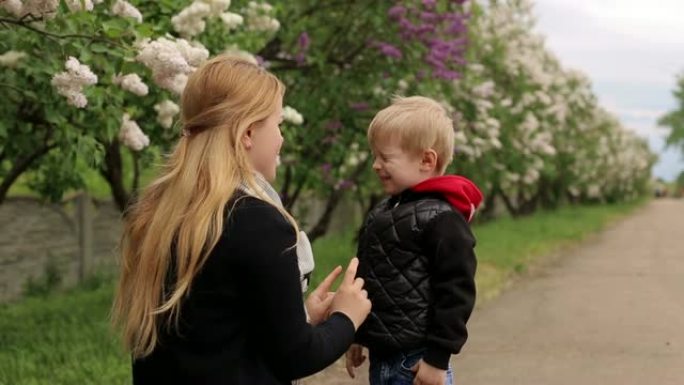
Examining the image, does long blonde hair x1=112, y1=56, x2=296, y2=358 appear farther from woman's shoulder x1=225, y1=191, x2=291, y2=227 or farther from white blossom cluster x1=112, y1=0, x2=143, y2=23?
white blossom cluster x1=112, y1=0, x2=143, y2=23

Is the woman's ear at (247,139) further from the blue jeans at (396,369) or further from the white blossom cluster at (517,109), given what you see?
the white blossom cluster at (517,109)

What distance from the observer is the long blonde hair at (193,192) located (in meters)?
2.23

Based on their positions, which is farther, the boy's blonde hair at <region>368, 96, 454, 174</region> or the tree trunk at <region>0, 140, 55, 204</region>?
the tree trunk at <region>0, 140, 55, 204</region>

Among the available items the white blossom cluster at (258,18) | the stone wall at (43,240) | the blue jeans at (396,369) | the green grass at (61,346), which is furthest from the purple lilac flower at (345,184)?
the blue jeans at (396,369)

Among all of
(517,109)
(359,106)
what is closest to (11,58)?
(359,106)

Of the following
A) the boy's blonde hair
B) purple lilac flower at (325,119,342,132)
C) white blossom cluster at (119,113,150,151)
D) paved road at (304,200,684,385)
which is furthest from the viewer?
purple lilac flower at (325,119,342,132)

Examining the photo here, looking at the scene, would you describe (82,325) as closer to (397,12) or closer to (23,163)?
(23,163)

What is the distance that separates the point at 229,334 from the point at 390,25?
7.81 metres

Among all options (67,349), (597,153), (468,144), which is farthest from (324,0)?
(597,153)

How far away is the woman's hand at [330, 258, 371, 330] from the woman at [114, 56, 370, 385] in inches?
4.6

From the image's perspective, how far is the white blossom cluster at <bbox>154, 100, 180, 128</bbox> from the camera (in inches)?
233

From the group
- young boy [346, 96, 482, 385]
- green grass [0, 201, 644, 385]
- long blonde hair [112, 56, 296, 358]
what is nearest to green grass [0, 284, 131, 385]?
green grass [0, 201, 644, 385]

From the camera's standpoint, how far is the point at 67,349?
6586mm

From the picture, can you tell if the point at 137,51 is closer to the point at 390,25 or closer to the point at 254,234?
the point at 254,234
